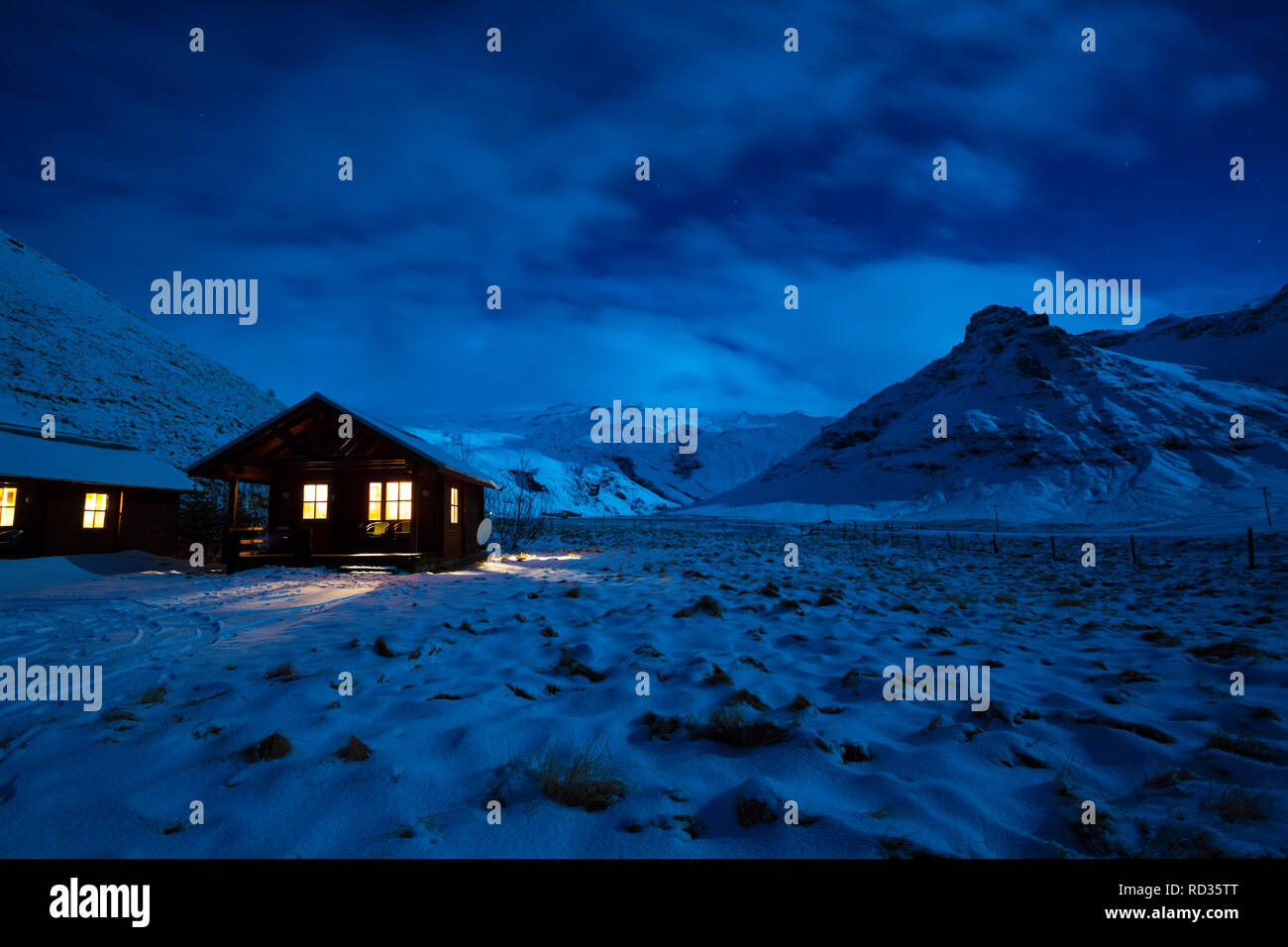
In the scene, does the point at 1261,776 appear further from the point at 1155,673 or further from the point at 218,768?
the point at 218,768

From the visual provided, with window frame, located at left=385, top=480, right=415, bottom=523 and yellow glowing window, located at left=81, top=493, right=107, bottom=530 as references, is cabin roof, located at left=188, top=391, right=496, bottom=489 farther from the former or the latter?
yellow glowing window, located at left=81, top=493, right=107, bottom=530

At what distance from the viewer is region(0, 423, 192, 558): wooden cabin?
15500 millimetres

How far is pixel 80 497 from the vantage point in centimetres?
1686

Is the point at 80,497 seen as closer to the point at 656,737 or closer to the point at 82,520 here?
the point at 82,520

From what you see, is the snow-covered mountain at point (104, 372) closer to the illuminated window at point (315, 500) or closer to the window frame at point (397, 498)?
the illuminated window at point (315, 500)

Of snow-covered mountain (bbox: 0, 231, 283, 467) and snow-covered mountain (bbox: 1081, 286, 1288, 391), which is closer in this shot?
snow-covered mountain (bbox: 0, 231, 283, 467)

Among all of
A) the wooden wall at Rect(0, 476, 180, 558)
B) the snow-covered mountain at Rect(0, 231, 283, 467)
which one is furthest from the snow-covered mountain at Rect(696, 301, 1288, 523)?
the snow-covered mountain at Rect(0, 231, 283, 467)

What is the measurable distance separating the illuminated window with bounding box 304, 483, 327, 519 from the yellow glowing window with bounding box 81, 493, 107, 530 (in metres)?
6.54

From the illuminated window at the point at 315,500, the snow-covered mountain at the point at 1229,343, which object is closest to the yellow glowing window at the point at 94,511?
the illuminated window at the point at 315,500

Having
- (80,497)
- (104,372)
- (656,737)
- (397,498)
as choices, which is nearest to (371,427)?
(397,498)

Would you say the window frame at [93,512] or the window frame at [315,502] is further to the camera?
the window frame at [315,502]

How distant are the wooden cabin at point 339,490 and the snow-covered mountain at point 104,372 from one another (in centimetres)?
3623

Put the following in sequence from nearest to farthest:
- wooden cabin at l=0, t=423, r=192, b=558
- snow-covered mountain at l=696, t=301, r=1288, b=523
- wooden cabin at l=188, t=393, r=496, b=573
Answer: wooden cabin at l=0, t=423, r=192, b=558 < wooden cabin at l=188, t=393, r=496, b=573 < snow-covered mountain at l=696, t=301, r=1288, b=523

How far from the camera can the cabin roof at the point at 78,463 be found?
15.5 metres
